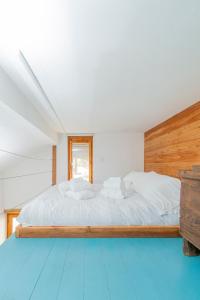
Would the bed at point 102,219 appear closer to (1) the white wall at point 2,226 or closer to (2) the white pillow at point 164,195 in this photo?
(2) the white pillow at point 164,195

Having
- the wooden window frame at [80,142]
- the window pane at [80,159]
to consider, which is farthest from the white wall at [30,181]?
the window pane at [80,159]

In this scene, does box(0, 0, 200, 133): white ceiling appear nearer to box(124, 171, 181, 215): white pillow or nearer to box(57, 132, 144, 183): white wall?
box(124, 171, 181, 215): white pillow

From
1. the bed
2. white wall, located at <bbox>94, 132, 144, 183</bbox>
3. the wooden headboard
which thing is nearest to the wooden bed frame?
the bed

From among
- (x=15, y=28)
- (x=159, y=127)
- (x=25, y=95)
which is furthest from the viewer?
(x=159, y=127)

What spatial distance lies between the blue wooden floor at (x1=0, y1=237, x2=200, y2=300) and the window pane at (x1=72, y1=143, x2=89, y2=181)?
330cm

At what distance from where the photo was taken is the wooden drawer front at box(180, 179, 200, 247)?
3.86 ft

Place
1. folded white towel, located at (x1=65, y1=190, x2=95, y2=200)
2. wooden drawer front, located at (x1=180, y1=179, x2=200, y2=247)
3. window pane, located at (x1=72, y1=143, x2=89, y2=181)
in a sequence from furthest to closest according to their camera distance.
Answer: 1. window pane, located at (x1=72, y1=143, x2=89, y2=181)
2. folded white towel, located at (x1=65, y1=190, x2=95, y2=200)
3. wooden drawer front, located at (x1=180, y1=179, x2=200, y2=247)

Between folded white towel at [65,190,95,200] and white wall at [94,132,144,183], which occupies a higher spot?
white wall at [94,132,144,183]

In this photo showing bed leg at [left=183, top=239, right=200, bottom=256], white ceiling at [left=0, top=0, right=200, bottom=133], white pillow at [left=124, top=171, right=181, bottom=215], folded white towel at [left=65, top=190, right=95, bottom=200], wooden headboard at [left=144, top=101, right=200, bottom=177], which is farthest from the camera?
wooden headboard at [left=144, top=101, right=200, bottom=177]

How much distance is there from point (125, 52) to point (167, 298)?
1.40m

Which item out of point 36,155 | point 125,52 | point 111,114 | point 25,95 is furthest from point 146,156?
point 125,52

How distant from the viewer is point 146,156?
180 inches

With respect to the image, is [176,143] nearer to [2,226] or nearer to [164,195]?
[164,195]

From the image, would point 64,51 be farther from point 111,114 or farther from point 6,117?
point 111,114
